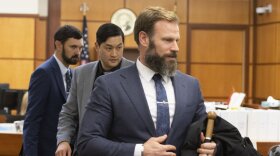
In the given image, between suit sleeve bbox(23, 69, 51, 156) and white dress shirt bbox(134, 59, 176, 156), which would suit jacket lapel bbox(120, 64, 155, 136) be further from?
suit sleeve bbox(23, 69, 51, 156)

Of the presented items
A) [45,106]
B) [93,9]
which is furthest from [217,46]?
[45,106]

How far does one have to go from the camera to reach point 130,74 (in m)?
2.36

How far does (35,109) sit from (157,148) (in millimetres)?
1619

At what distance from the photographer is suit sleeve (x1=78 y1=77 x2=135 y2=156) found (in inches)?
85.6

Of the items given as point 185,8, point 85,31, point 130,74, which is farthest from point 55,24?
point 130,74

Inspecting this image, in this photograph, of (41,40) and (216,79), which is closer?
(41,40)

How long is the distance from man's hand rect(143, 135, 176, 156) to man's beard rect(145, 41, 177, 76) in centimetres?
30

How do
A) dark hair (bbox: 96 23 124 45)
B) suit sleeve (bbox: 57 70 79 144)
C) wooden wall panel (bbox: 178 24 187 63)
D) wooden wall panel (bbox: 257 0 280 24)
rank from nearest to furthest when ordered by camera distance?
suit sleeve (bbox: 57 70 79 144)
dark hair (bbox: 96 23 124 45)
wooden wall panel (bbox: 257 0 280 24)
wooden wall panel (bbox: 178 24 187 63)

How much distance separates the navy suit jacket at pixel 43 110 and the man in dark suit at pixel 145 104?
130cm

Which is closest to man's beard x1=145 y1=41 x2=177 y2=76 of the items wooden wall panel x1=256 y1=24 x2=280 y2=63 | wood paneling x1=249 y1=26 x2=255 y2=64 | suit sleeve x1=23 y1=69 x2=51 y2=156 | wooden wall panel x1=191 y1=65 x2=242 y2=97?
suit sleeve x1=23 y1=69 x2=51 y2=156

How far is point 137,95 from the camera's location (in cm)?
227

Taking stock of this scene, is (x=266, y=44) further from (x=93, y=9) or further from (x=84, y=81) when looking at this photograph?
(x=84, y=81)

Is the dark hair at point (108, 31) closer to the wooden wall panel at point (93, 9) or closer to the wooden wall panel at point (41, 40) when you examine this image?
the wooden wall panel at point (41, 40)

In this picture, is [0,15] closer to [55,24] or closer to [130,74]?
[55,24]
